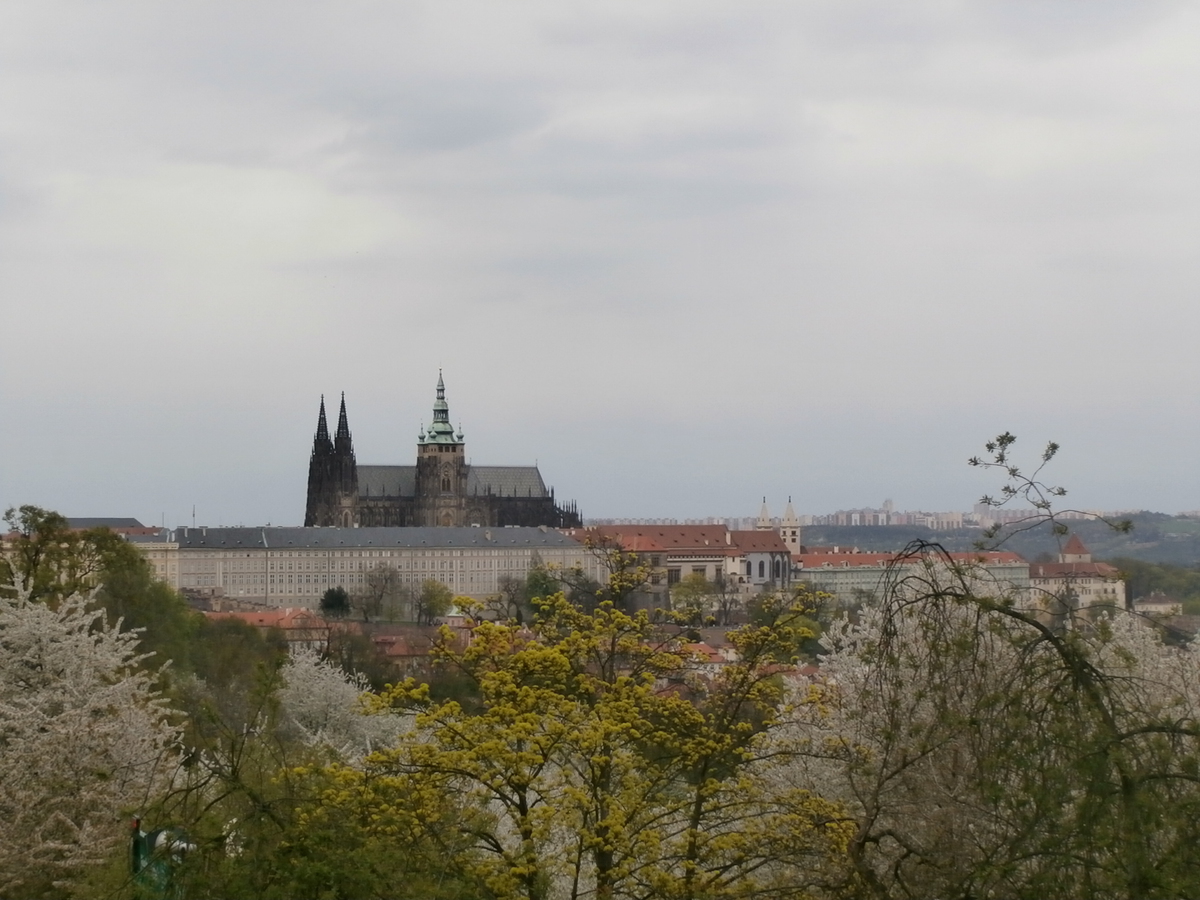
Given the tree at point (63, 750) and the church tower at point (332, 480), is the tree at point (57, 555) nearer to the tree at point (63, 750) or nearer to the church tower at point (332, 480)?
the tree at point (63, 750)

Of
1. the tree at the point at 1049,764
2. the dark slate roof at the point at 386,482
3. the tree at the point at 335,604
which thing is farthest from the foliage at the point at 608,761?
the dark slate roof at the point at 386,482

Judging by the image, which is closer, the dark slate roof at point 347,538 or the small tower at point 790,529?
the dark slate roof at point 347,538

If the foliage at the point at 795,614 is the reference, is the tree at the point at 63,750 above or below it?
below

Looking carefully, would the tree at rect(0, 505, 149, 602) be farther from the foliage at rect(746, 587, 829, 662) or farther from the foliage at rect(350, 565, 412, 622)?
the foliage at rect(350, 565, 412, 622)

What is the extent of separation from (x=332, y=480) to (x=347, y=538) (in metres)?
14.8

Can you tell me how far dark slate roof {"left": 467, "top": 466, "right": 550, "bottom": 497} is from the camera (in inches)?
7121

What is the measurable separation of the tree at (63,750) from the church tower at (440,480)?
151827 millimetres

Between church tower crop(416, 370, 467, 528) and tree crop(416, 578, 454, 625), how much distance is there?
3435 cm

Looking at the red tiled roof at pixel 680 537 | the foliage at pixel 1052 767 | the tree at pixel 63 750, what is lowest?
the tree at pixel 63 750

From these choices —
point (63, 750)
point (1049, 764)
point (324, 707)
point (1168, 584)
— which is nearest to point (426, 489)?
point (1168, 584)

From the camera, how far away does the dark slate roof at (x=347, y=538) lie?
6186 inches

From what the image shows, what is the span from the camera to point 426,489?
176 metres

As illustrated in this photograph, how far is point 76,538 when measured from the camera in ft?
137

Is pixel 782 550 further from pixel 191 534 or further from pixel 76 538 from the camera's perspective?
pixel 76 538
